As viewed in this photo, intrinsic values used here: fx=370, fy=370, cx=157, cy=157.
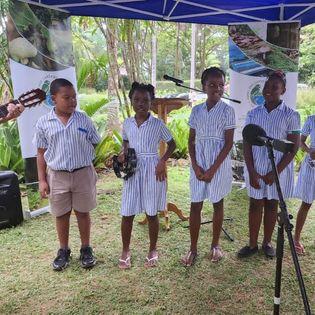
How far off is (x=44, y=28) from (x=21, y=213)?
6.76ft

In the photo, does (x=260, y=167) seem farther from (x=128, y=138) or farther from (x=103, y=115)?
(x=103, y=115)

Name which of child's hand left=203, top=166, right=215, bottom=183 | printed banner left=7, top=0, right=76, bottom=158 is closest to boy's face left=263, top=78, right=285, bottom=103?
child's hand left=203, top=166, right=215, bottom=183

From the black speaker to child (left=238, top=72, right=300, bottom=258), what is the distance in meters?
2.41

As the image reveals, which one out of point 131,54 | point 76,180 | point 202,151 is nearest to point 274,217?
point 202,151

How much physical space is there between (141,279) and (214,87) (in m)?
1.65

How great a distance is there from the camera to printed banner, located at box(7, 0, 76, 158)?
12.6 ft

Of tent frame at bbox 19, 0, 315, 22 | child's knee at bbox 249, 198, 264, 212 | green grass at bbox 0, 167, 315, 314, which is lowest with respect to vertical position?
green grass at bbox 0, 167, 315, 314

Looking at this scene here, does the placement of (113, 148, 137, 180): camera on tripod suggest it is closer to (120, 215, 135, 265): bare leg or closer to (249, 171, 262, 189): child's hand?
(120, 215, 135, 265): bare leg

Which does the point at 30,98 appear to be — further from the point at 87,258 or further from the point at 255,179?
the point at 255,179

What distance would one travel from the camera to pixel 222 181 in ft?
9.98

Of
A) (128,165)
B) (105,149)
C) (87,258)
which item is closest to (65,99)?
(128,165)

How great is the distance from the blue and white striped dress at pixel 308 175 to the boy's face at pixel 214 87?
0.86 meters

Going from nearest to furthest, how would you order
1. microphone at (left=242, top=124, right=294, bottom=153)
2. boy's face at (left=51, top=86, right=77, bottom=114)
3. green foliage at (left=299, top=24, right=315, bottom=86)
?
microphone at (left=242, top=124, right=294, bottom=153) < boy's face at (left=51, top=86, right=77, bottom=114) < green foliage at (left=299, top=24, right=315, bottom=86)

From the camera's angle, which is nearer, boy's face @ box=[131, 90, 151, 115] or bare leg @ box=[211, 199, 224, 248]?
boy's face @ box=[131, 90, 151, 115]
